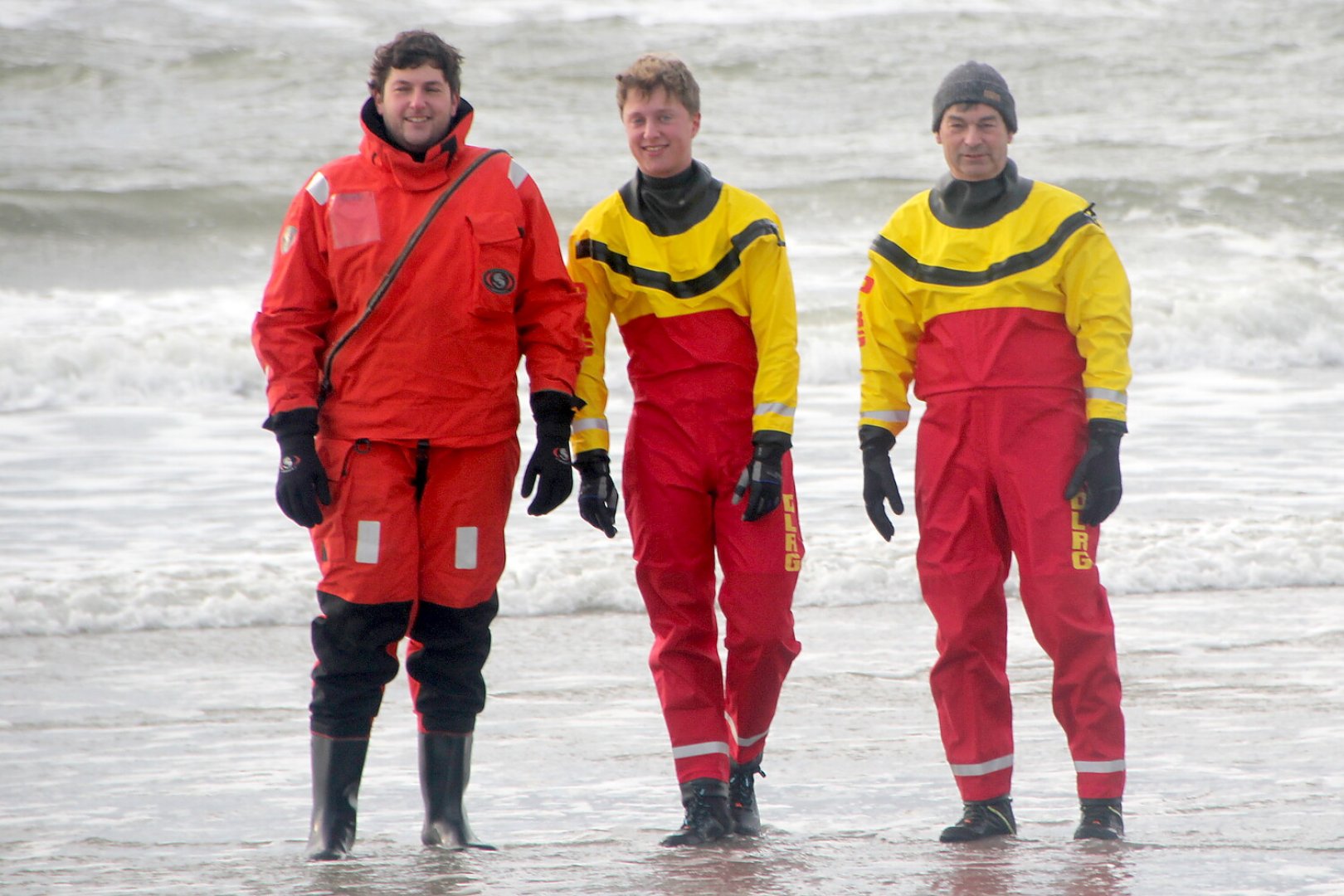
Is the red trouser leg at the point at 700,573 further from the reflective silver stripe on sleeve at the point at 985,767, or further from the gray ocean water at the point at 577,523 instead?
the reflective silver stripe on sleeve at the point at 985,767

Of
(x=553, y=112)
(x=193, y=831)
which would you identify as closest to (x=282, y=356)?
(x=193, y=831)

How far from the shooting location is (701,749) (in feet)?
11.7

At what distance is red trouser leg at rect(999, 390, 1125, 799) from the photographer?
11.1 feet

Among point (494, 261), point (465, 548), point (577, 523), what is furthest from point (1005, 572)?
point (577, 523)

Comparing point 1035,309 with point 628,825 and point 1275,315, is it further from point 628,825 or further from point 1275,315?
Result: point 1275,315

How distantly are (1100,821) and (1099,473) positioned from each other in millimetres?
739

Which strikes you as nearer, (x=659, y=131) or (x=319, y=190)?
(x=319, y=190)

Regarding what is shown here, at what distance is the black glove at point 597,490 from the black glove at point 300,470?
24.4 inches

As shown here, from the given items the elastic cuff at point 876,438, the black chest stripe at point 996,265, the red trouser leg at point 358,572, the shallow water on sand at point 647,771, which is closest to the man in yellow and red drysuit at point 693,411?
the elastic cuff at point 876,438

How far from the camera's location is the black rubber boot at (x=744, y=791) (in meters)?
3.64

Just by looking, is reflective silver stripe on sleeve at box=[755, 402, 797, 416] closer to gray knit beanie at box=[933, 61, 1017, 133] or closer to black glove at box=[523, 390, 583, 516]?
black glove at box=[523, 390, 583, 516]

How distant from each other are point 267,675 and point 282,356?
2314 millimetres

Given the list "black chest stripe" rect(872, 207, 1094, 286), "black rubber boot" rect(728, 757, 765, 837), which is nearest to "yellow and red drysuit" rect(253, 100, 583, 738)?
"black rubber boot" rect(728, 757, 765, 837)

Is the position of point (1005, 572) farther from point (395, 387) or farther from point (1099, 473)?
point (395, 387)
